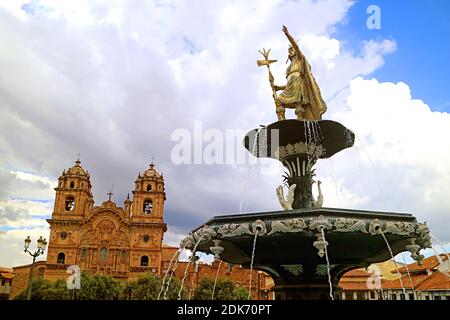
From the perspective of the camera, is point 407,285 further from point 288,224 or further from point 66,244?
point 66,244

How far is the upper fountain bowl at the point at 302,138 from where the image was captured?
8116 mm

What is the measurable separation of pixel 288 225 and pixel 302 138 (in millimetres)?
3002

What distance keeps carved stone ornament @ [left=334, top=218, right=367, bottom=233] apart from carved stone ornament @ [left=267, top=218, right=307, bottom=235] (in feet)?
1.61

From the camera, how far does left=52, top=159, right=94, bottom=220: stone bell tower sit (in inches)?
2069

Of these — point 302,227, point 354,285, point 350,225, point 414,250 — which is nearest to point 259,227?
point 302,227

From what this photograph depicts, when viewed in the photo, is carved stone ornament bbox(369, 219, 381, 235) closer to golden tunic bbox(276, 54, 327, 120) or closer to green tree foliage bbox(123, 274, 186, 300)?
golden tunic bbox(276, 54, 327, 120)

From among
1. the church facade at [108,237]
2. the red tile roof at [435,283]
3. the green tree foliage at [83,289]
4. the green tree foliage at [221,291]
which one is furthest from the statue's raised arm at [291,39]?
the church facade at [108,237]

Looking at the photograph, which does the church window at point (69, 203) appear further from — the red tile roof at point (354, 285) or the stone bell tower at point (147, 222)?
the red tile roof at point (354, 285)


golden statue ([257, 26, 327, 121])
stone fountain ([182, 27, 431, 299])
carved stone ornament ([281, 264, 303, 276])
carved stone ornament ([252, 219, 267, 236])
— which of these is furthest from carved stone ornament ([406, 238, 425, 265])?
golden statue ([257, 26, 327, 121])

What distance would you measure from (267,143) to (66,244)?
A: 4932cm

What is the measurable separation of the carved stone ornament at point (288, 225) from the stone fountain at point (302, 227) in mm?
14

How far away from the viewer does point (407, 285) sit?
3556 cm

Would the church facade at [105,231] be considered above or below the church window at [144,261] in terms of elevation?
above
